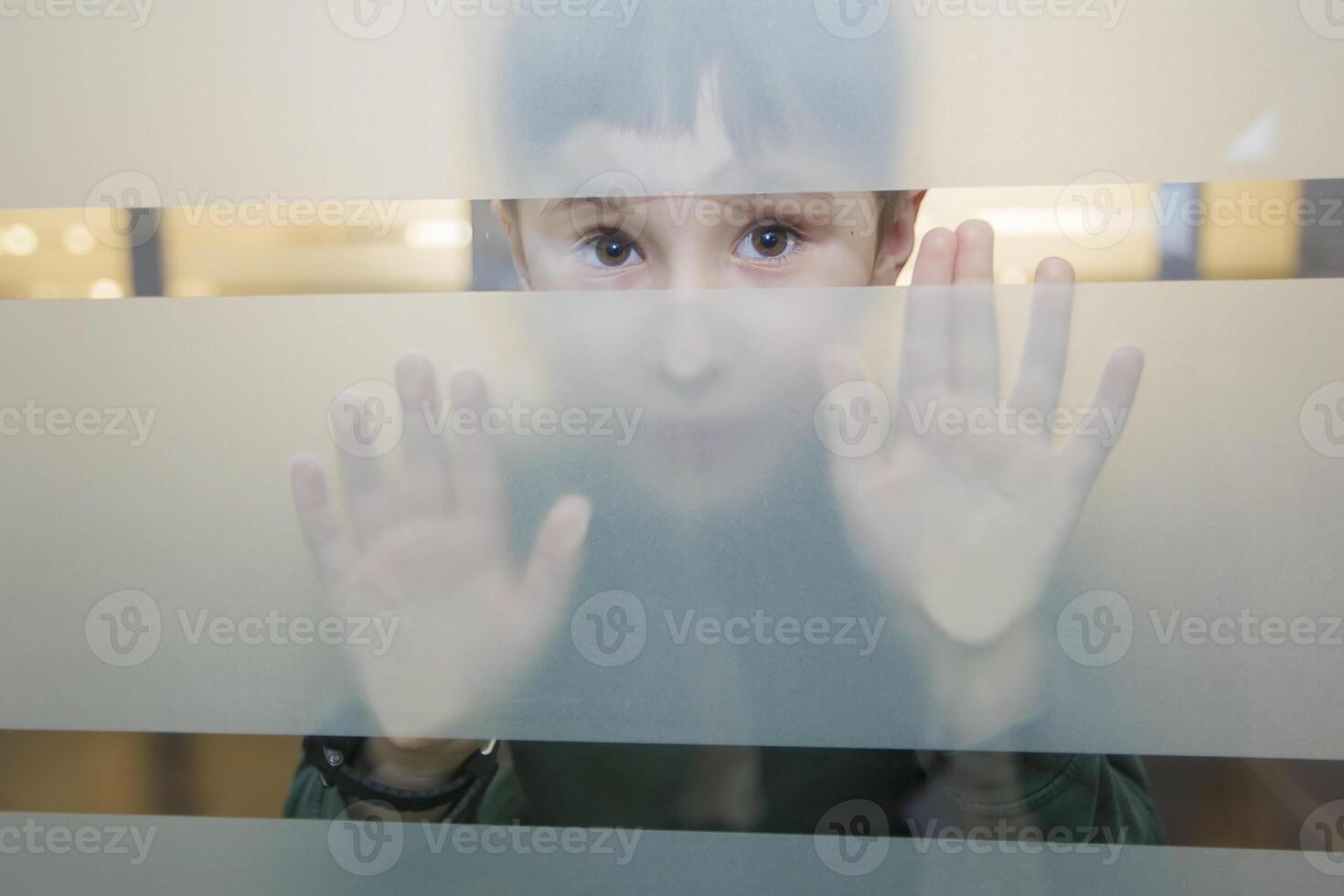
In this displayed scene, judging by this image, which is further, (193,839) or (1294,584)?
(193,839)

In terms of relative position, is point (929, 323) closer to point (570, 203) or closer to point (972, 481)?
point (972, 481)

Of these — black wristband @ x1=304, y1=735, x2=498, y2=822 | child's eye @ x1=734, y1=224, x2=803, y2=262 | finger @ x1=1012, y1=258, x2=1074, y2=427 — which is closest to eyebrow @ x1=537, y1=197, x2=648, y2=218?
child's eye @ x1=734, y1=224, x2=803, y2=262

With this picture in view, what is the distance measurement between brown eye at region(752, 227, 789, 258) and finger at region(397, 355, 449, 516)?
1.12 feet

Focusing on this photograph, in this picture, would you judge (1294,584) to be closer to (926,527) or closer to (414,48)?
(926,527)

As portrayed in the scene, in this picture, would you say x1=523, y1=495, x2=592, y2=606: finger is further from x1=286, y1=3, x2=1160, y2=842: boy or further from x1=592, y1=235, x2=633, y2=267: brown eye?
x1=592, y1=235, x2=633, y2=267: brown eye

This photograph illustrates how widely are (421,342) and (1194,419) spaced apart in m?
0.74

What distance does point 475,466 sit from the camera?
952mm

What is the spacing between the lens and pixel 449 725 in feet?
3.20

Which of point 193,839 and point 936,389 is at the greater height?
point 936,389

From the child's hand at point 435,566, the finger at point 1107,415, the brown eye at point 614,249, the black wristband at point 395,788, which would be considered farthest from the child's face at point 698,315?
the black wristband at point 395,788

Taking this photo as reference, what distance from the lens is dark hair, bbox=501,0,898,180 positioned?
0.91 metres

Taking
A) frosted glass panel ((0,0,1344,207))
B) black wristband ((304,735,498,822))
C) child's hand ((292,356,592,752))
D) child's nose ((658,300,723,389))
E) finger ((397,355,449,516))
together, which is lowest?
black wristband ((304,735,498,822))

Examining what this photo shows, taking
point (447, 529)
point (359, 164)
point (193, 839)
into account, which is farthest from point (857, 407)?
point (193, 839)

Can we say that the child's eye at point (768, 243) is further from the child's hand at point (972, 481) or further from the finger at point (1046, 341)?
the finger at point (1046, 341)
